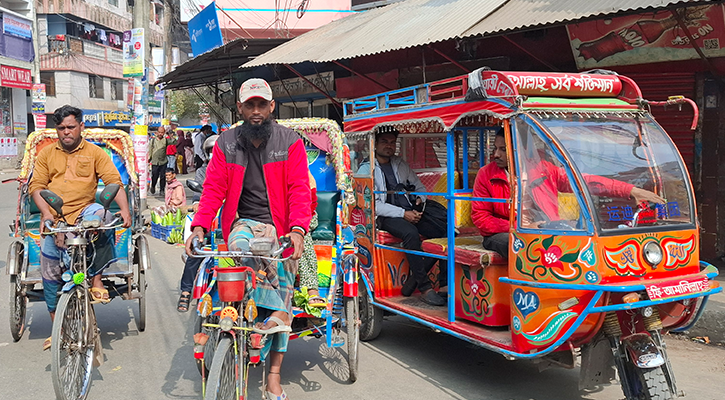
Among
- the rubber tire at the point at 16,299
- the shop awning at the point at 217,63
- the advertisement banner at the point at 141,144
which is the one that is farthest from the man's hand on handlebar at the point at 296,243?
the advertisement banner at the point at 141,144

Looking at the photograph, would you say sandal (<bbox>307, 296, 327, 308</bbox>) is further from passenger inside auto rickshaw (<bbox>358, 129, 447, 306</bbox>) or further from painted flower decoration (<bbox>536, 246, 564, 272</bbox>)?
painted flower decoration (<bbox>536, 246, 564, 272</bbox>)

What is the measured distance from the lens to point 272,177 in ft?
13.1

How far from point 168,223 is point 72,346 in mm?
7303

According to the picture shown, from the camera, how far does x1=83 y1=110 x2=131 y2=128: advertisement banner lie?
3929 centimetres

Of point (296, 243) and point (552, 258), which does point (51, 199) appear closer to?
point (296, 243)

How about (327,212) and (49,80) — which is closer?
(327,212)

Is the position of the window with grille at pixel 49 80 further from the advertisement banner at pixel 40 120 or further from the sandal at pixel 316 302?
the sandal at pixel 316 302

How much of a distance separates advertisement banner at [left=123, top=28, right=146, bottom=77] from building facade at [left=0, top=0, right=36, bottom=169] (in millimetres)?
19626

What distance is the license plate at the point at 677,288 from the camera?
12.4 feet

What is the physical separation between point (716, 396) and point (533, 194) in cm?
200

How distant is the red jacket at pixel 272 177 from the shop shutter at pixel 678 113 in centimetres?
594

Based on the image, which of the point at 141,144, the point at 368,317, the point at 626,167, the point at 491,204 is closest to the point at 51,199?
the point at 368,317

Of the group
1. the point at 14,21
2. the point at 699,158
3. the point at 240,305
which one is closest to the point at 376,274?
the point at 240,305

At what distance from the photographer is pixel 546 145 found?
4148 millimetres
